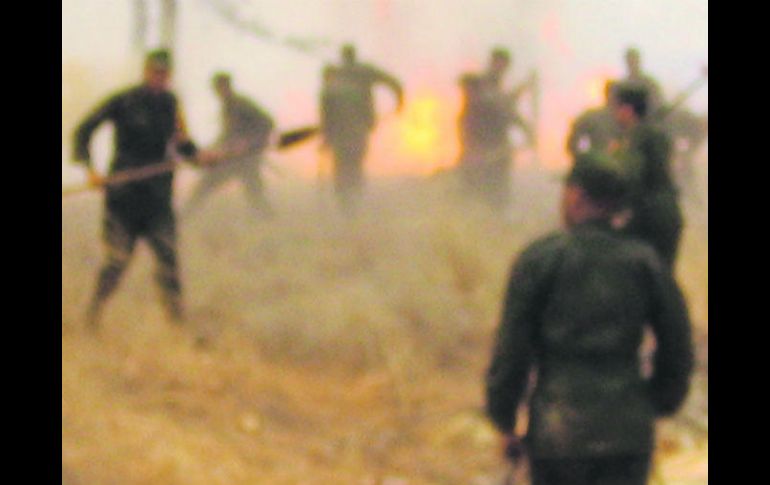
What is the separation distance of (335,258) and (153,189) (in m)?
2.69

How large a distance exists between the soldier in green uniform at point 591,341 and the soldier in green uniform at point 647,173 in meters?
1.56

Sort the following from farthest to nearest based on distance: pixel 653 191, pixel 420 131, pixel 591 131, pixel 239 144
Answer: pixel 420 131 < pixel 239 144 < pixel 591 131 < pixel 653 191

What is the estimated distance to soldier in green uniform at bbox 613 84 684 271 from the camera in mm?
4121

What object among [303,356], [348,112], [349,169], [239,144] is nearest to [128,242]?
[303,356]

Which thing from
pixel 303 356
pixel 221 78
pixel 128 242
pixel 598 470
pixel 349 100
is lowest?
pixel 303 356

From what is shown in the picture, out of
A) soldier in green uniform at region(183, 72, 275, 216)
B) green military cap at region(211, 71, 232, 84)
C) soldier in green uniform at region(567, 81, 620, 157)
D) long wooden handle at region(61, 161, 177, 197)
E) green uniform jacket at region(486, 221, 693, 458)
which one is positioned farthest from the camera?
soldier in green uniform at region(183, 72, 275, 216)

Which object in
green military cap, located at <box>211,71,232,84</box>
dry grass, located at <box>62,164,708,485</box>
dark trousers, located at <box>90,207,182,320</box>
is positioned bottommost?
dry grass, located at <box>62,164,708,485</box>

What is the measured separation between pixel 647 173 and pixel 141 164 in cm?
264

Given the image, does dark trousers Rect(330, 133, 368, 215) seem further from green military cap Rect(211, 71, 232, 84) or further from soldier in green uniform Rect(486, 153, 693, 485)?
soldier in green uniform Rect(486, 153, 693, 485)

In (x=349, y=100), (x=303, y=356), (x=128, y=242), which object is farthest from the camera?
(x=349, y=100)

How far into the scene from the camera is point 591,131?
599cm

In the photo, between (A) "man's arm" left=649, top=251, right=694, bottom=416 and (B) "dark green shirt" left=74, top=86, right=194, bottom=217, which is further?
(B) "dark green shirt" left=74, top=86, right=194, bottom=217

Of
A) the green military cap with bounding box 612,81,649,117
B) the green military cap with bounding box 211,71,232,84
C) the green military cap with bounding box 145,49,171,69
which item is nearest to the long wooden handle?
the green military cap with bounding box 145,49,171,69

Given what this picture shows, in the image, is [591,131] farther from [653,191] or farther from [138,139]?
[138,139]
